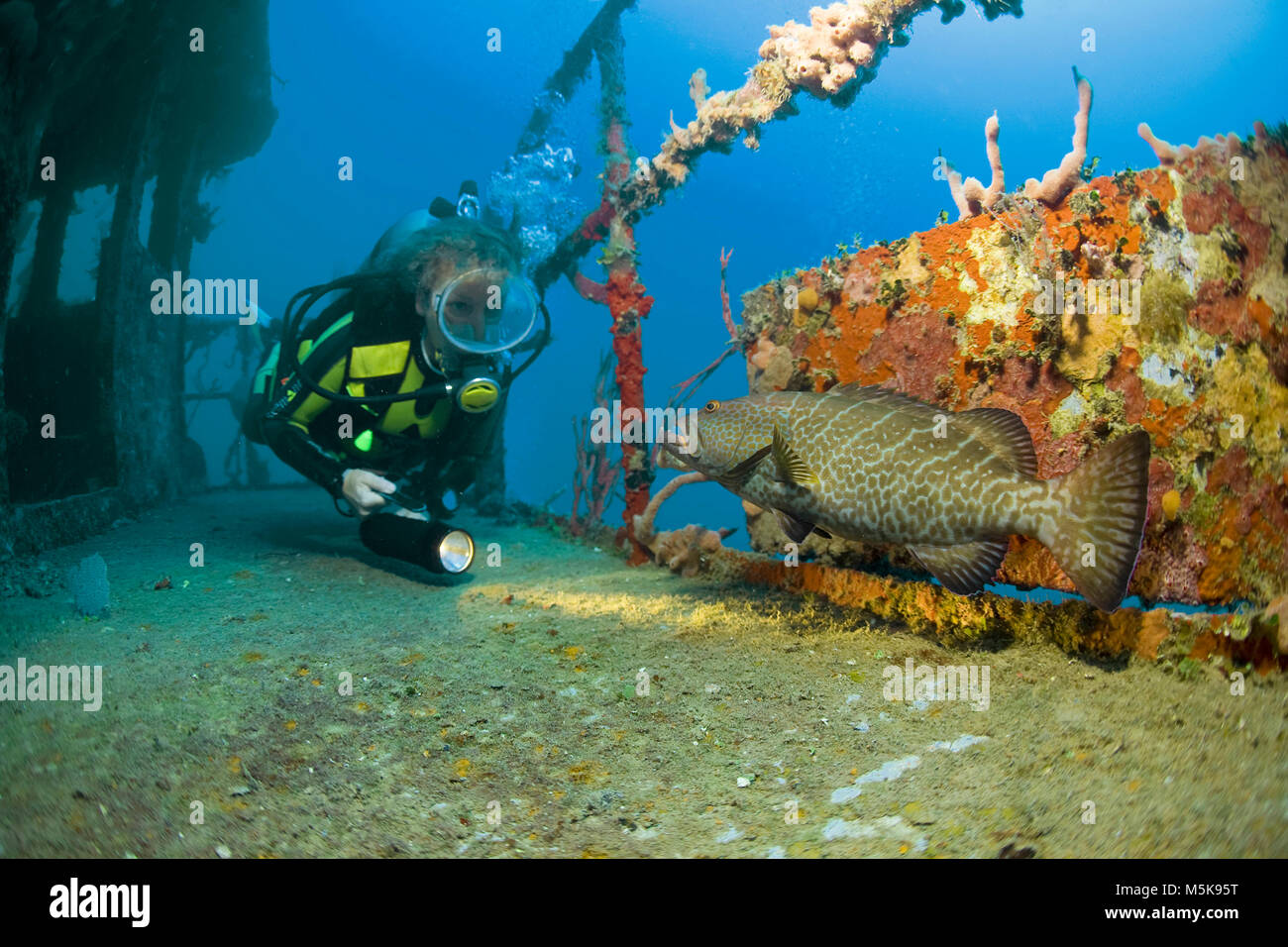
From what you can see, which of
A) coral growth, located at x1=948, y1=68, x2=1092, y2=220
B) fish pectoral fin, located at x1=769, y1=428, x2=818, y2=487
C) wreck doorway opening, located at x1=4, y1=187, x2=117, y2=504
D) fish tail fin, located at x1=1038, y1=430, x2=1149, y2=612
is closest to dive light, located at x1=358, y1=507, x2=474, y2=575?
fish pectoral fin, located at x1=769, y1=428, x2=818, y2=487

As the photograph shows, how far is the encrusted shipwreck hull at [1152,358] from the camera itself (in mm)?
2770

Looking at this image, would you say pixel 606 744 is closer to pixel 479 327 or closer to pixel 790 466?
pixel 790 466

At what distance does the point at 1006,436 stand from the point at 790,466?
1.01m

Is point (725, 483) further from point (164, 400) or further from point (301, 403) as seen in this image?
point (164, 400)

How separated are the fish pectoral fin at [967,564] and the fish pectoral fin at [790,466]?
2.18 ft

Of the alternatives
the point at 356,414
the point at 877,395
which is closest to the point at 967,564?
the point at 877,395

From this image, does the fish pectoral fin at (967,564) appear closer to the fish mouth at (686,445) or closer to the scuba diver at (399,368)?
the fish mouth at (686,445)

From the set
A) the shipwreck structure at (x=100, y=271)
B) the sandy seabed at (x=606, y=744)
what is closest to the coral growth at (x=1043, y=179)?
the sandy seabed at (x=606, y=744)

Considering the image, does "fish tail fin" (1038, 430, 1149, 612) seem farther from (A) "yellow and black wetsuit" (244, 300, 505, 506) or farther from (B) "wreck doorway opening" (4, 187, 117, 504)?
(B) "wreck doorway opening" (4, 187, 117, 504)

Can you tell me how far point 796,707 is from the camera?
266 cm

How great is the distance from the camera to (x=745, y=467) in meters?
3.13

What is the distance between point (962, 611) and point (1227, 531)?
121 centimetres

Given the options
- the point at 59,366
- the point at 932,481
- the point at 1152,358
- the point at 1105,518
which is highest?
the point at 59,366
